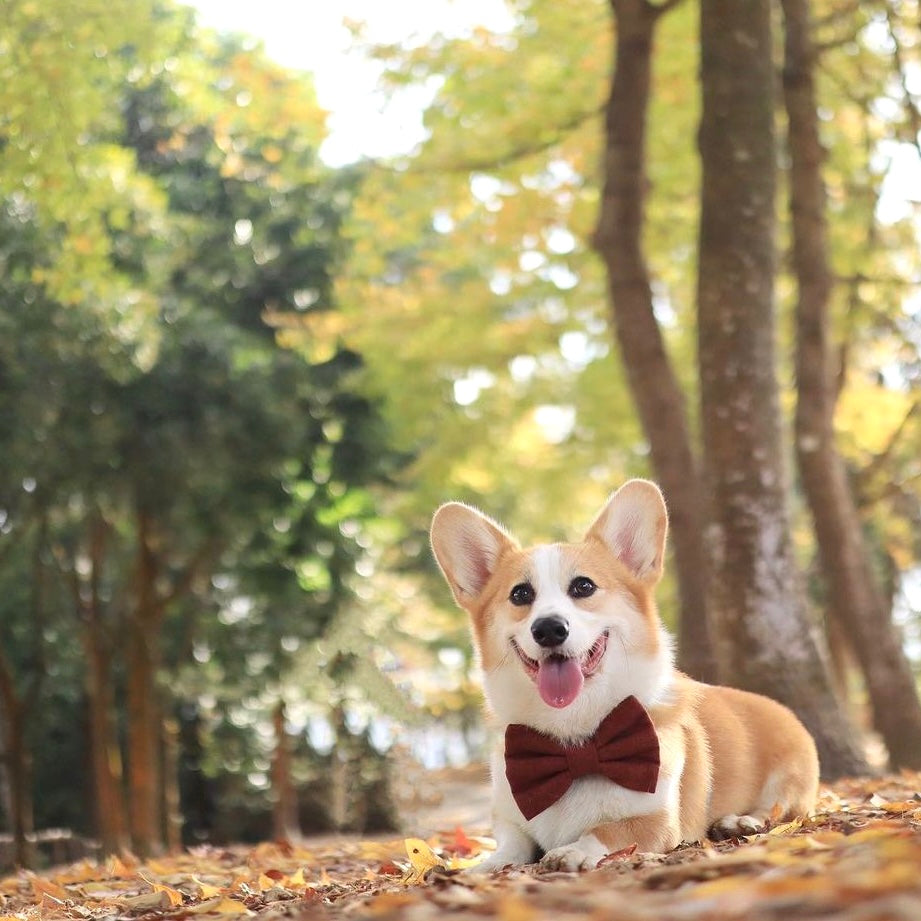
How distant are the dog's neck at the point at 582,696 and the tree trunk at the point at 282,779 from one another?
13.6 m

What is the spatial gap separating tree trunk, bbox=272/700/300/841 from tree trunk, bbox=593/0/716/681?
8.82 meters

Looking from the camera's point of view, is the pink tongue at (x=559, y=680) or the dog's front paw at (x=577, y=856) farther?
the pink tongue at (x=559, y=680)

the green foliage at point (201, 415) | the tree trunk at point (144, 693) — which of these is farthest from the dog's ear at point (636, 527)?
the tree trunk at point (144, 693)

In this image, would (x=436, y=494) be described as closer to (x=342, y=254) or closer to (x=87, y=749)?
(x=342, y=254)

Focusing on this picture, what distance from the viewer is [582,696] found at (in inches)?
180

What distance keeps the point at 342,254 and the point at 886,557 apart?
12.3m

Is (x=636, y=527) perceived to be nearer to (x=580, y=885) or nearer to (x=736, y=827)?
(x=736, y=827)

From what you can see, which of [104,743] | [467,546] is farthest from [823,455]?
[104,743]

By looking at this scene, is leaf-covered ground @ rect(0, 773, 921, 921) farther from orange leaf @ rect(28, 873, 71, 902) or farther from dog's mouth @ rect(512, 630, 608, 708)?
dog's mouth @ rect(512, 630, 608, 708)

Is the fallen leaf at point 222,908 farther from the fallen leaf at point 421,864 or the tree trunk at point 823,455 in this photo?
the tree trunk at point 823,455

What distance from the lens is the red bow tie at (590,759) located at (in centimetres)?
447

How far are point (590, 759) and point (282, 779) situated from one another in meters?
14.3

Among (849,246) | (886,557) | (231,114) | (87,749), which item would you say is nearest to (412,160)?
(231,114)

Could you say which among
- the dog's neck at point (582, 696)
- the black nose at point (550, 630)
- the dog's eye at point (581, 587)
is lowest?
the dog's neck at point (582, 696)
